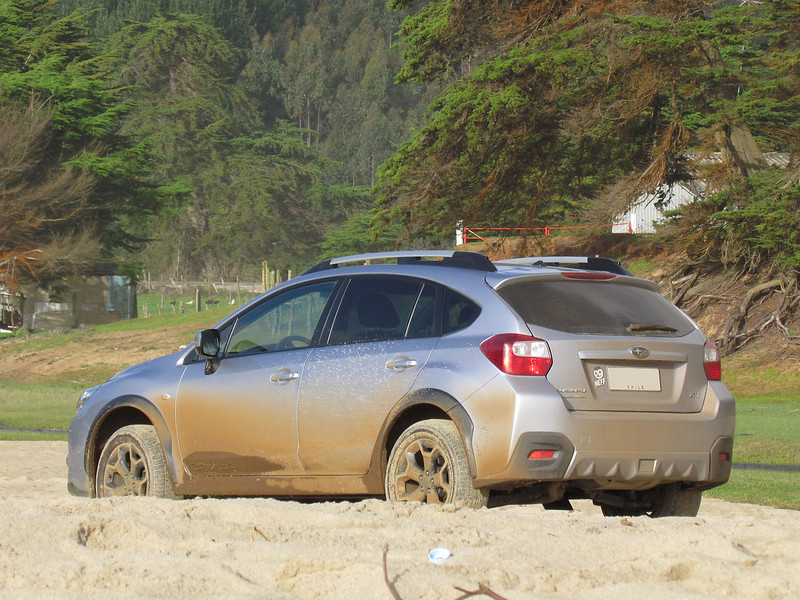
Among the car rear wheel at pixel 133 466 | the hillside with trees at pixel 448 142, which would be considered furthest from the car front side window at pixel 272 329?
the hillside with trees at pixel 448 142

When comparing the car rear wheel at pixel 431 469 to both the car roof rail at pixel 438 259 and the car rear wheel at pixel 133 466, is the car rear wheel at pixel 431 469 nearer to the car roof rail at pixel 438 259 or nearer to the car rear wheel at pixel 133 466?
the car roof rail at pixel 438 259

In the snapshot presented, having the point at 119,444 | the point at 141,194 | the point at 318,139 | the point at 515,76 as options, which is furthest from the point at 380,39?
the point at 119,444

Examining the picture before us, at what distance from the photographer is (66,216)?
51.7 metres

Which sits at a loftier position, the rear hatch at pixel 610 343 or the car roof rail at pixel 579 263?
the car roof rail at pixel 579 263

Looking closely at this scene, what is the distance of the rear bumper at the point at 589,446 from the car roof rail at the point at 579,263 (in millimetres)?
1071

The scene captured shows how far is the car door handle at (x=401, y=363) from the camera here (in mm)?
7020

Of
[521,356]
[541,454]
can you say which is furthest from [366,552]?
[521,356]

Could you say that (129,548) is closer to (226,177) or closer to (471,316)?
(471,316)

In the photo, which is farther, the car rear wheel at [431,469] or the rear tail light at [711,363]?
the rear tail light at [711,363]

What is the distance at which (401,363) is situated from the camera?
7.07 metres

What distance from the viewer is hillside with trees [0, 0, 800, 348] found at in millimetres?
29250

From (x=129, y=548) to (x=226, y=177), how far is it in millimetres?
86878

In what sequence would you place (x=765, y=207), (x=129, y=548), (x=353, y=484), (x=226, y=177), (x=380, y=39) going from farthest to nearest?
(x=380, y=39) → (x=226, y=177) → (x=765, y=207) → (x=353, y=484) → (x=129, y=548)

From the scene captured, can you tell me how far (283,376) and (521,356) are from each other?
172 cm
